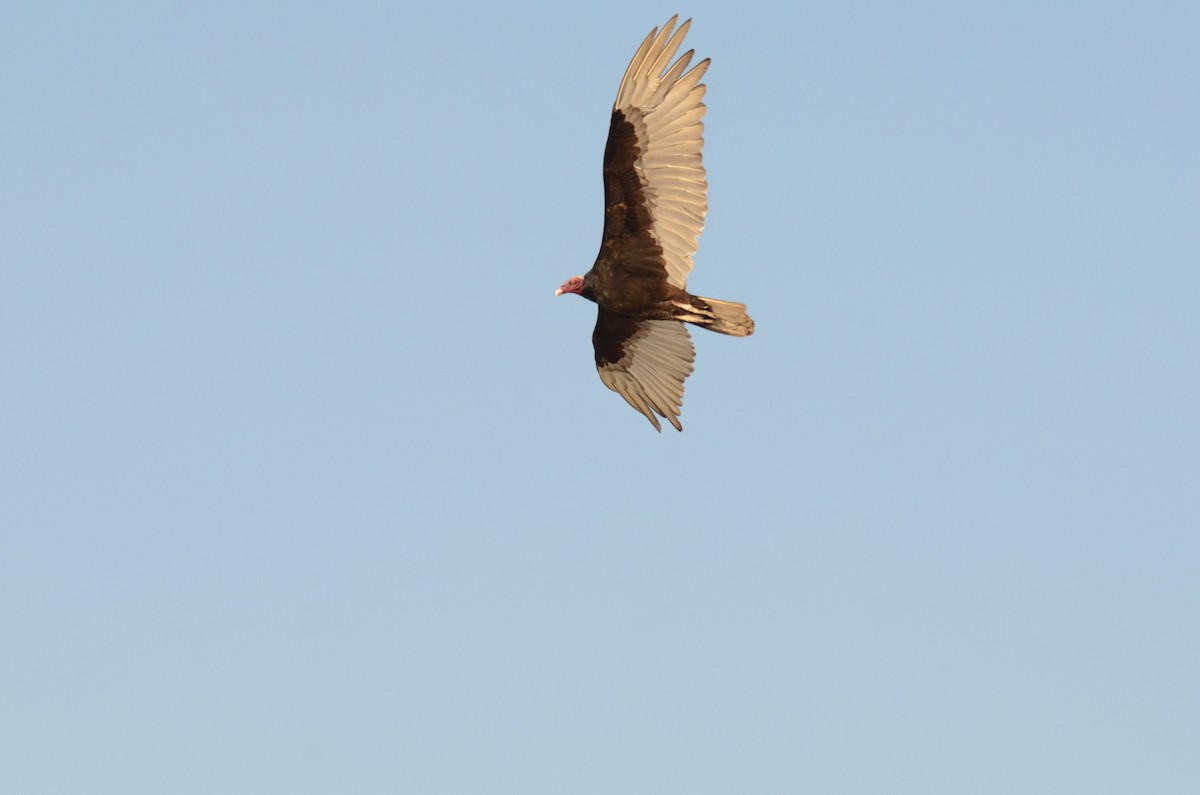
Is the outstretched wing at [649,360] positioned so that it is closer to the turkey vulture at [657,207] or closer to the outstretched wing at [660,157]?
the turkey vulture at [657,207]

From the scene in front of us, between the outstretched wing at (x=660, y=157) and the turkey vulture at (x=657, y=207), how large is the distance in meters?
0.01

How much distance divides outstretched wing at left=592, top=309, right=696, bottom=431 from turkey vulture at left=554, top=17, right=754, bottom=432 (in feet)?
0.07

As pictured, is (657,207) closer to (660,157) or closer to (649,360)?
(660,157)

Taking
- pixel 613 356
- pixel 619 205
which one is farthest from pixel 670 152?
pixel 613 356

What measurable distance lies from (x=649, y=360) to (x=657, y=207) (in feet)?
7.16

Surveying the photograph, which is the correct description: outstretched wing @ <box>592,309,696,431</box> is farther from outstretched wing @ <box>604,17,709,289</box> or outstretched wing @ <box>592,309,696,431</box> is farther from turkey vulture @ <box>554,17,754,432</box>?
outstretched wing @ <box>604,17,709,289</box>

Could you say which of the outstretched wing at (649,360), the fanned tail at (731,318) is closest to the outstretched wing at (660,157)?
the fanned tail at (731,318)

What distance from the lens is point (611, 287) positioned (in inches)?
858

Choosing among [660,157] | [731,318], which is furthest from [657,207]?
[731,318]

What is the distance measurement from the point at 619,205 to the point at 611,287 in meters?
1.01

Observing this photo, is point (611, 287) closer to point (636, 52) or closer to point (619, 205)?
point (619, 205)

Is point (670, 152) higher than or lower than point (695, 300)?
higher

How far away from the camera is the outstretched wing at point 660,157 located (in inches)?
820

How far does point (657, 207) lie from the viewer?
2130 cm
